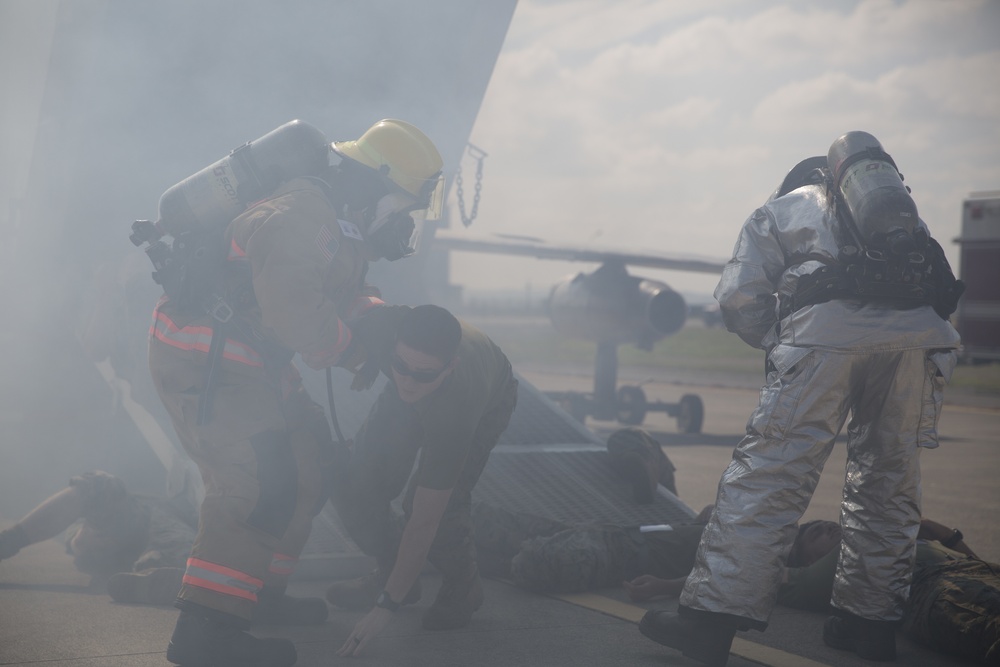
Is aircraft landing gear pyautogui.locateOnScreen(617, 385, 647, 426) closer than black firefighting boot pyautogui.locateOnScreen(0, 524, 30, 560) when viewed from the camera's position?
No

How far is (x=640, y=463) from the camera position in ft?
16.6

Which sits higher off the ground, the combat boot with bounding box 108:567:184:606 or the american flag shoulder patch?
the american flag shoulder patch

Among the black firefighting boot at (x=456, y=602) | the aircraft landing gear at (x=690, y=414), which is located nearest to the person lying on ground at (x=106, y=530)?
the black firefighting boot at (x=456, y=602)

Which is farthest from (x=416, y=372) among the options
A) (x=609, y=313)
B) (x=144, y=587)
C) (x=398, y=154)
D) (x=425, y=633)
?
(x=609, y=313)

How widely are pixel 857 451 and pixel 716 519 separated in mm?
591

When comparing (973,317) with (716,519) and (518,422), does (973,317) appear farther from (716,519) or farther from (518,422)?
(716,519)

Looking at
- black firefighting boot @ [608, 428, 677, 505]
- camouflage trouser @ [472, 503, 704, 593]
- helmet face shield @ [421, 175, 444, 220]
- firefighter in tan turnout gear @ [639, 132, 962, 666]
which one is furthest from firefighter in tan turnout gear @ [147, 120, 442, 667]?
black firefighting boot @ [608, 428, 677, 505]

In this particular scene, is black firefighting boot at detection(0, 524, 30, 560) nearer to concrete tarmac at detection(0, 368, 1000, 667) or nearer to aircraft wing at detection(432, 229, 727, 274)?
concrete tarmac at detection(0, 368, 1000, 667)

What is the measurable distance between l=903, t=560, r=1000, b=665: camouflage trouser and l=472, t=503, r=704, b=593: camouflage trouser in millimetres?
953

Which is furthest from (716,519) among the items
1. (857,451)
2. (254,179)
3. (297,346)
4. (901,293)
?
(254,179)

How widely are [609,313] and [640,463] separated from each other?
6.67 meters

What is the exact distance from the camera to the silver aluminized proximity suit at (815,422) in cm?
302

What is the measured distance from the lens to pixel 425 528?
10.4ft

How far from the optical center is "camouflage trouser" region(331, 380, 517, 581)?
367 cm
